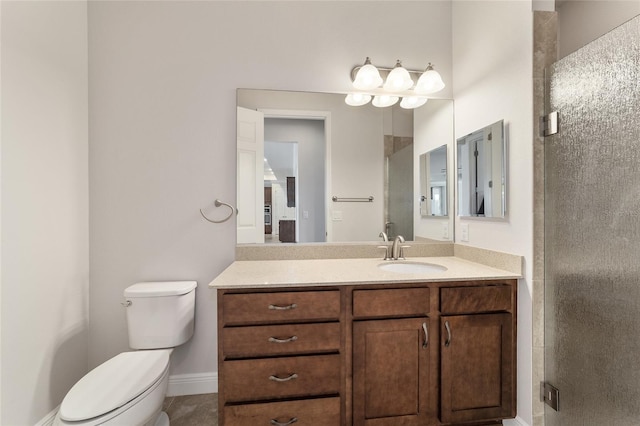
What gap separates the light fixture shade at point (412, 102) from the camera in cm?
200

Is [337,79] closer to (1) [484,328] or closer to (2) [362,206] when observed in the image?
(2) [362,206]

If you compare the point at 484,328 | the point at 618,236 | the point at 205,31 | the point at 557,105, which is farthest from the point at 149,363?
the point at 557,105

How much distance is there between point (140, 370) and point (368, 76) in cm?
204

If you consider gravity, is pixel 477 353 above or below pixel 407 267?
below

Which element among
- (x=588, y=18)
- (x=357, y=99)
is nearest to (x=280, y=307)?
(x=357, y=99)

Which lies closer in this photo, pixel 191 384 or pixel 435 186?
pixel 191 384

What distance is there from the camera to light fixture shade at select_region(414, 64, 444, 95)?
1.90m

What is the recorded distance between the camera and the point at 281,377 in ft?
4.22

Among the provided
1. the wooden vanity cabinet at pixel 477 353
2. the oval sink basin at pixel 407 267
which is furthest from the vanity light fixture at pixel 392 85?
the wooden vanity cabinet at pixel 477 353

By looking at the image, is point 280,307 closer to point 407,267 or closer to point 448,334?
point 448,334

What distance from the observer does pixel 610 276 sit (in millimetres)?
1107

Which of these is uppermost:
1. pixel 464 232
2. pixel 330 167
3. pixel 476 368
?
pixel 330 167

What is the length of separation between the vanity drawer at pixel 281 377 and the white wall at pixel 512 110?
97 centimetres

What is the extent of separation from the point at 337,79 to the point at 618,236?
65.5 inches
